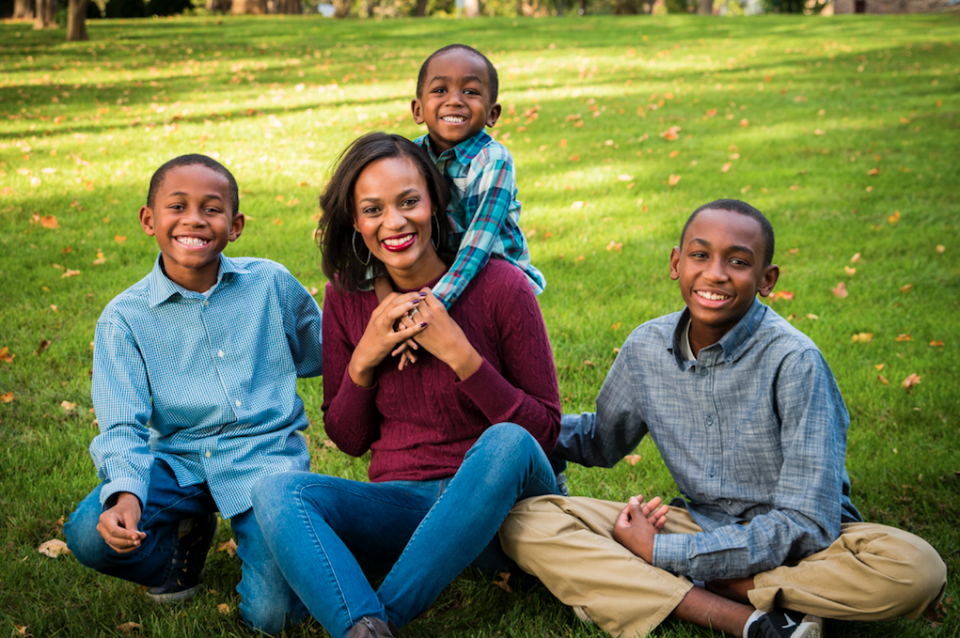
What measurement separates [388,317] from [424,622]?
1080mm

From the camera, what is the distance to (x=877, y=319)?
506 centimetres

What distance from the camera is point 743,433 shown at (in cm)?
265

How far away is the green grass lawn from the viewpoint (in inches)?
126

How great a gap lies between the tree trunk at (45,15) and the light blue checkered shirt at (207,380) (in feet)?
84.3

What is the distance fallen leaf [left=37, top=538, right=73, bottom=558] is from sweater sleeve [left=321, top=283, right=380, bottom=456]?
1.17 metres

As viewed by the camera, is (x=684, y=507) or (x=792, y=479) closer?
(x=792, y=479)

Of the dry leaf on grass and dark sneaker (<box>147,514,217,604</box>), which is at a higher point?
dark sneaker (<box>147,514,217,604</box>)

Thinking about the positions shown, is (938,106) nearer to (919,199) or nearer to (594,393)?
(919,199)

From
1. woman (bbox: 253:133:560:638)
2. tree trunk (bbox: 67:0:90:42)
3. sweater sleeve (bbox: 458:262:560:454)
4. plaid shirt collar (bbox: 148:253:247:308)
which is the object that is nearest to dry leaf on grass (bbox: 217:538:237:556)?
woman (bbox: 253:133:560:638)

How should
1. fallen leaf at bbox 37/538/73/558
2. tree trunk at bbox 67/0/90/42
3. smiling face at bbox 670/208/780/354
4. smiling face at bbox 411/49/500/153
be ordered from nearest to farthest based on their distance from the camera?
smiling face at bbox 670/208/780/354
fallen leaf at bbox 37/538/73/558
smiling face at bbox 411/49/500/153
tree trunk at bbox 67/0/90/42

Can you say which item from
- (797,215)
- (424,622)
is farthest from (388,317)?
(797,215)

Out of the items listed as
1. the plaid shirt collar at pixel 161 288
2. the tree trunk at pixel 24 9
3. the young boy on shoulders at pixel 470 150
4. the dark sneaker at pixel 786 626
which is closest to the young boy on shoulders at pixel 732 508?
the dark sneaker at pixel 786 626

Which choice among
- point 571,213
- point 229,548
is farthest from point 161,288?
point 571,213

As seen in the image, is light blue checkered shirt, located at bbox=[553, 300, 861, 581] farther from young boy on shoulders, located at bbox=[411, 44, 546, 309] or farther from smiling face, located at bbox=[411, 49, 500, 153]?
smiling face, located at bbox=[411, 49, 500, 153]
